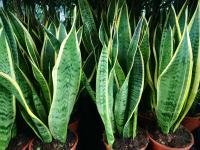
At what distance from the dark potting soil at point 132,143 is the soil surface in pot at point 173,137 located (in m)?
0.04

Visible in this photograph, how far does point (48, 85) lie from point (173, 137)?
39cm

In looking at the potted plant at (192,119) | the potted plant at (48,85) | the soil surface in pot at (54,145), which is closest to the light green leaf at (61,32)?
the potted plant at (48,85)

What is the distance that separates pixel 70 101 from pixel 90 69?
0.57 feet

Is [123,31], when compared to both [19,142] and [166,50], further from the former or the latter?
[19,142]

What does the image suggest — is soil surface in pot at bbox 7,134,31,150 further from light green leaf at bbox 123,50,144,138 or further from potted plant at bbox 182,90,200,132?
potted plant at bbox 182,90,200,132

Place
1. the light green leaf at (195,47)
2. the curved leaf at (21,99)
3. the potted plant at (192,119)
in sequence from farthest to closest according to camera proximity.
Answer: the potted plant at (192,119) < the light green leaf at (195,47) < the curved leaf at (21,99)

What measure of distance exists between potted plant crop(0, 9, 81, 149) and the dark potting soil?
0.42 feet

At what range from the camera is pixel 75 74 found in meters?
0.62

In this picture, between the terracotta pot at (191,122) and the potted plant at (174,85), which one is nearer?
the potted plant at (174,85)

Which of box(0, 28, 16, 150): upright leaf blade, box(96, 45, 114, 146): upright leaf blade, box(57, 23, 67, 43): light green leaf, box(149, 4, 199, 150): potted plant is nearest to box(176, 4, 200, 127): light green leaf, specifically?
box(149, 4, 199, 150): potted plant

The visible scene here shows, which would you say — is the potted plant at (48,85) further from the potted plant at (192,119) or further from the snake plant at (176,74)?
the potted plant at (192,119)

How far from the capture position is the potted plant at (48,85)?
58cm

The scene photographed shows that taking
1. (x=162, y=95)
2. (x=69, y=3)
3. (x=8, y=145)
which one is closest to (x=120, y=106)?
(x=162, y=95)

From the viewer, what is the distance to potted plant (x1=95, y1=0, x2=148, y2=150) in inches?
23.6
